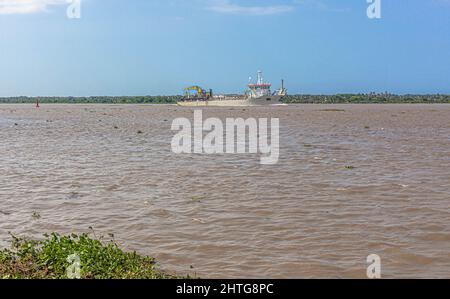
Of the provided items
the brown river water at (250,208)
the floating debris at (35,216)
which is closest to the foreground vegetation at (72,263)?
the brown river water at (250,208)

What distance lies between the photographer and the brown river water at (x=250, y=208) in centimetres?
799

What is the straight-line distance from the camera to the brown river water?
799 centimetres

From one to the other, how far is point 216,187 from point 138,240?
5048 mm

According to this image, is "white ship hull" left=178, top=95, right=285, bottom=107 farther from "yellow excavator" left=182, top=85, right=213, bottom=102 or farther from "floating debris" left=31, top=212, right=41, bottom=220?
"floating debris" left=31, top=212, right=41, bottom=220

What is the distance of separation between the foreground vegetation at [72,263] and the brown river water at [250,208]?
2.21 ft

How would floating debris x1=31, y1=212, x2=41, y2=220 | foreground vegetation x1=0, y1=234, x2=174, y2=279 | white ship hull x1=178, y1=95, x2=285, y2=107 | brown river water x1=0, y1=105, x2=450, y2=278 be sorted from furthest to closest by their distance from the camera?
white ship hull x1=178, y1=95, x2=285, y2=107 < floating debris x1=31, y1=212, x2=41, y2=220 < brown river water x1=0, y1=105, x2=450, y2=278 < foreground vegetation x1=0, y1=234, x2=174, y2=279

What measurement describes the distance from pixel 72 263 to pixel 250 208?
5.21m

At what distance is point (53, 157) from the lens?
20578mm

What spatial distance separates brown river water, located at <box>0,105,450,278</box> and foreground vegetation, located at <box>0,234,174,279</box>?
673mm

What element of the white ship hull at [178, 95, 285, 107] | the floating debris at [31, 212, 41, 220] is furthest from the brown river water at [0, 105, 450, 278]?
the white ship hull at [178, 95, 285, 107]

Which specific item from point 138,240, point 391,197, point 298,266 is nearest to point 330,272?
point 298,266

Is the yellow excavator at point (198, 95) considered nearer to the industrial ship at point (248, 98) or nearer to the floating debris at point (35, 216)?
the industrial ship at point (248, 98)

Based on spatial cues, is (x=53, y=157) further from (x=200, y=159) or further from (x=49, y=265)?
(x=49, y=265)

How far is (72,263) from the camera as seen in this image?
7000 millimetres
